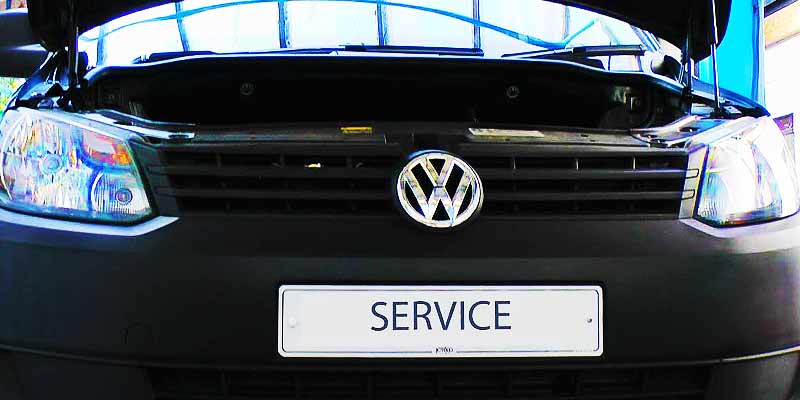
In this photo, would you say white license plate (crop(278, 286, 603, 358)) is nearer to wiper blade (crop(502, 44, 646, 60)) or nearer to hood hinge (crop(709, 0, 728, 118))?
hood hinge (crop(709, 0, 728, 118))

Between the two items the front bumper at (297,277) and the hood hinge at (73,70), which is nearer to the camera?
the front bumper at (297,277)

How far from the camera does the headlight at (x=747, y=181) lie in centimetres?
144

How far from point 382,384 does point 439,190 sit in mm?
328

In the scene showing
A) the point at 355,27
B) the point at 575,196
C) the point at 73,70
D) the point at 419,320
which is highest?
the point at 355,27

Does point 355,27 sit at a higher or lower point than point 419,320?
higher

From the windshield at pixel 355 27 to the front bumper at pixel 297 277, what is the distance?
90cm

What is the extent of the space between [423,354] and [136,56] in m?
1.22

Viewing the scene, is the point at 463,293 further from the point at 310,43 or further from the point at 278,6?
the point at 278,6

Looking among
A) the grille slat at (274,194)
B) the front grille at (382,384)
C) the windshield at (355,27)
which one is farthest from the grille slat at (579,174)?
the windshield at (355,27)

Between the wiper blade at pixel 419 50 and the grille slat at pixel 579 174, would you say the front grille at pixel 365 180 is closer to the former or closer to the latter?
the grille slat at pixel 579 174

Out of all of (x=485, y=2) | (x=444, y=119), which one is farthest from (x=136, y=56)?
(x=485, y=2)

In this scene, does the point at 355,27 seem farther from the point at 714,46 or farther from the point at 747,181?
the point at 747,181

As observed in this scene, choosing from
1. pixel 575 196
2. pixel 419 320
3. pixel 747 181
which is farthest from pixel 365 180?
pixel 747 181

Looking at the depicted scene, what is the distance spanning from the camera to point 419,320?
1.29 meters
